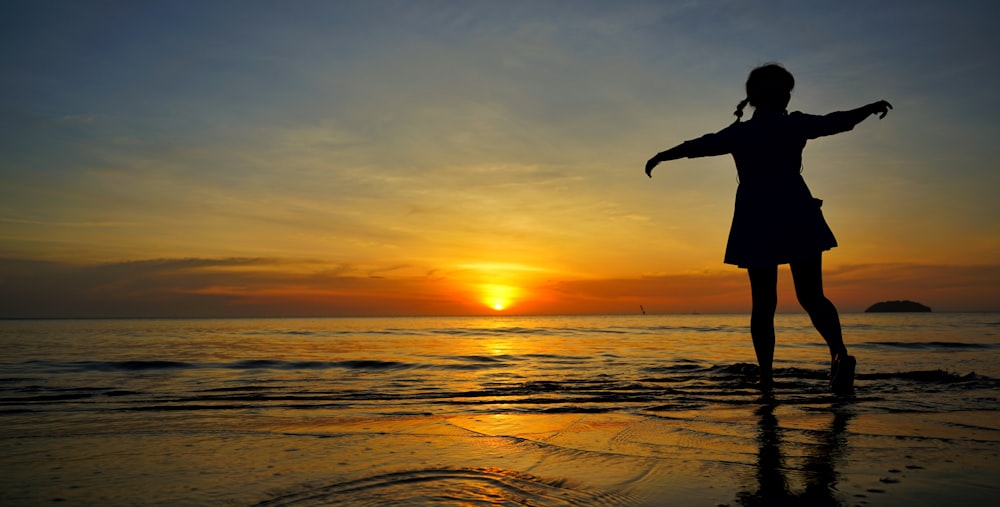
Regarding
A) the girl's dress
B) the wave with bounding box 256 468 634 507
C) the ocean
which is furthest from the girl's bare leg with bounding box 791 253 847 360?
the wave with bounding box 256 468 634 507

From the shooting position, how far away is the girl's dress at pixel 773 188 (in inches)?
189

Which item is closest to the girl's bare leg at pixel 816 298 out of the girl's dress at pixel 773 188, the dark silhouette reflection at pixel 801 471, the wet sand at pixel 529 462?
the girl's dress at pixel 773 188

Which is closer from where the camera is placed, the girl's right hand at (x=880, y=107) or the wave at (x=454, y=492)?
the wave at (x=454, y=492)

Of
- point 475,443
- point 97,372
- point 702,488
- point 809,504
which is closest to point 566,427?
point 475,443

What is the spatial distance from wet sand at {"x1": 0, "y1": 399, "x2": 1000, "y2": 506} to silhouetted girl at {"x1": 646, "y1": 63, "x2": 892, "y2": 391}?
1.45 m

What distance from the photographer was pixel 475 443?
9.39 feet

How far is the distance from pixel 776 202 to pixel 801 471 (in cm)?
312

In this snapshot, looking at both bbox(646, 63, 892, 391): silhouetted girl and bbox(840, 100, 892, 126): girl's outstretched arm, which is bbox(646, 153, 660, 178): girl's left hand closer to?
bbox(646, 63, 892, 391): silhouetted girl

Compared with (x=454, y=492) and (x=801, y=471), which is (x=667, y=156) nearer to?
(x=801, y=471)

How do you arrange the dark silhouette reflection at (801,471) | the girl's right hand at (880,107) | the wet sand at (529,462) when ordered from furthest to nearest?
the girl's right hand at (880,107) < the wet sand at (529,462) < the dark silhouette reflection at (801,471)

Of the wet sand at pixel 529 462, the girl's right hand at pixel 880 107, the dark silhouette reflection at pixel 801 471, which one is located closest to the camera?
the dark silhouette reflection at pixel 801 471

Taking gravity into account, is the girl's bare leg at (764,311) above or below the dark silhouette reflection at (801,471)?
above

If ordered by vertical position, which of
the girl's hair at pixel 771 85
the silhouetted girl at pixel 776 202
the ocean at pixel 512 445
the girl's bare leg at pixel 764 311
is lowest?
the ocean at pixel 512 445

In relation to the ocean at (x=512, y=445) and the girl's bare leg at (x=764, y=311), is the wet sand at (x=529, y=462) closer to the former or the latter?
the ocean at (x=512, y=445)
